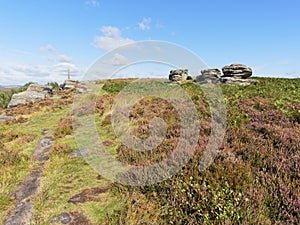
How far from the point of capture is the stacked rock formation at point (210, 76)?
30.0 meters

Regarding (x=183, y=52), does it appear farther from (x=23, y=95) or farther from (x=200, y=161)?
(x=23, y=95)

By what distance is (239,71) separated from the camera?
89.3 feet

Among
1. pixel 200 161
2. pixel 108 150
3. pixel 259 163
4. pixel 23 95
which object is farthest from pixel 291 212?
pixel 23 95

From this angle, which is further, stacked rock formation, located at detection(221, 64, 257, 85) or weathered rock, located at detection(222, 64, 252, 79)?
weathered rock, located at detection(222, 64, 252, 79)

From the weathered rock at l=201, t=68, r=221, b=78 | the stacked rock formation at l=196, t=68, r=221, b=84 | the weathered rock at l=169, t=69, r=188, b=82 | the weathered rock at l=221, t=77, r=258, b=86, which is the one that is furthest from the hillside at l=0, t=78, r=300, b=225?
the weathered rock at l=169, t=69, r=188, b=82

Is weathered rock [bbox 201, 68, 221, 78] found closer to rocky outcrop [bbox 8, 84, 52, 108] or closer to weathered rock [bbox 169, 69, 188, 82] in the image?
weathered rock [bbox 169, 69, 188, 82]

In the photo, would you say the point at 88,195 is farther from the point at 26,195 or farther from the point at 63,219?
the point at 26,195

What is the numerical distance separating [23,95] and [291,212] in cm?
3153

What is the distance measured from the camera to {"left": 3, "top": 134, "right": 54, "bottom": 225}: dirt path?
4.25m

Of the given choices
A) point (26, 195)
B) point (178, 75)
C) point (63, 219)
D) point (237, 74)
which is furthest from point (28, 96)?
point (63, 219)

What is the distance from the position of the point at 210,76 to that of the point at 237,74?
4.26 m

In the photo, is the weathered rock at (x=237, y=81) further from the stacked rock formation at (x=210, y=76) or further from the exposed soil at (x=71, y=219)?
the exposed soil at (x=71, y=219)

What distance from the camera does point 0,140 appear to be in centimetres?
1005

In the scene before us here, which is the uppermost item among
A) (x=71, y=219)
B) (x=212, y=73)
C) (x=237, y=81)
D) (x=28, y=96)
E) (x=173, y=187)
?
(x=212, y=73)
